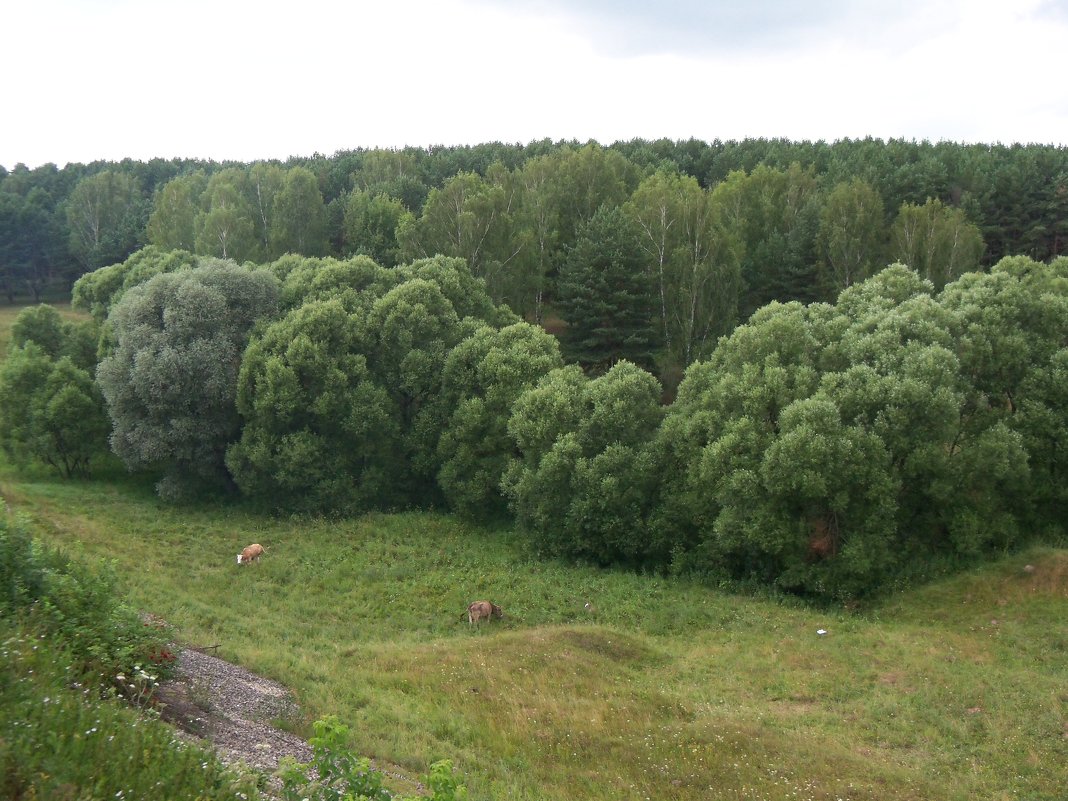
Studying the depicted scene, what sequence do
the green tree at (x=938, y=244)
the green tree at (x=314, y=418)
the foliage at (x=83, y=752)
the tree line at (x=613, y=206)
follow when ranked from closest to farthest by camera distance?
the foliage at (x=83, y=752) → the green tree at (x=314, y=418) → the green tree at (x=938, y=244) → the tree line at (x=613, y=206)

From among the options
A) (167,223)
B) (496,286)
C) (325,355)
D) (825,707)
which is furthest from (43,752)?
(167,223)

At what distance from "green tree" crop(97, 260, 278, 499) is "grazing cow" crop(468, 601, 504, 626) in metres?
20.7

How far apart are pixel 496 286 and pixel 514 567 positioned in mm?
27609

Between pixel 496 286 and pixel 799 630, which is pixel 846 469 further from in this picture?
pixel 496 286

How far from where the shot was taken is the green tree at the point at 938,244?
181 feet

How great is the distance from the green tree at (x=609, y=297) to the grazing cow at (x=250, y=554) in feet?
91.7

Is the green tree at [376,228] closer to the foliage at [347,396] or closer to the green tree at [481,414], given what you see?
the foliage at [347,396]

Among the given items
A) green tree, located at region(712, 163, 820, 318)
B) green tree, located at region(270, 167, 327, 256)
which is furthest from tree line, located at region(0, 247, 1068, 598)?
green tree, located at region(270, 167, 327, 256)

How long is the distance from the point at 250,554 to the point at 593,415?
16293 millimetres

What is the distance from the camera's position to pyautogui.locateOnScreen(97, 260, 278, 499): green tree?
131 ft

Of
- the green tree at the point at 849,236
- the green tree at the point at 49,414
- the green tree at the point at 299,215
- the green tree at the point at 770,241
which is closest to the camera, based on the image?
the green tree at the point at 49,414

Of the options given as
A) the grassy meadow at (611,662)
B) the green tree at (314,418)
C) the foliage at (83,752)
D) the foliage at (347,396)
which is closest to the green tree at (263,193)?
the foliage at (347,396)

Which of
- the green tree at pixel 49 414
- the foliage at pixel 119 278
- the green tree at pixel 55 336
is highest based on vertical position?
the foliage at pixel 119 278

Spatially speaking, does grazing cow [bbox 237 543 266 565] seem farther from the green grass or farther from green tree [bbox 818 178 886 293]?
green tree [bbox 818 178 886 293]
